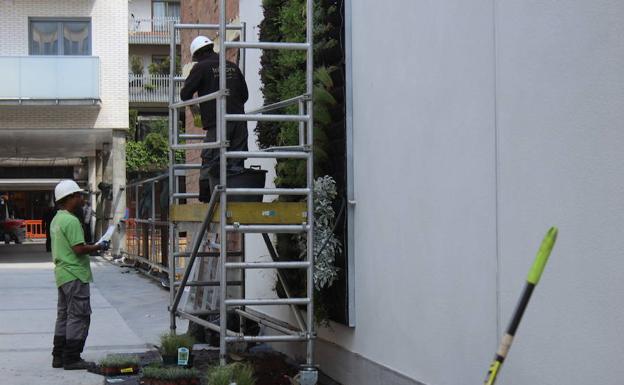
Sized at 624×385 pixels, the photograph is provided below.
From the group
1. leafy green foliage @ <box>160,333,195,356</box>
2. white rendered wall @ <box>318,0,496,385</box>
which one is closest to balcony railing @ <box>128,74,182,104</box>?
leafy green foliage @ <box>160,333,195,356</box>

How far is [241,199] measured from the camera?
8.41 meters

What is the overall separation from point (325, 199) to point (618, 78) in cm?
416

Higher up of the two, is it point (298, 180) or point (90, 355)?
point (298, 180)

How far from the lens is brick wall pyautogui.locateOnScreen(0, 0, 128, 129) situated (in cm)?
3044

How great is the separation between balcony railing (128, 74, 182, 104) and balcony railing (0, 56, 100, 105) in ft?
103

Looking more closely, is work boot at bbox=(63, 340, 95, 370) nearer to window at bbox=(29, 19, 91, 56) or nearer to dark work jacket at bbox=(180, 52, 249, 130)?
dark work jacket at bbox=(180, 52, 249, 130)

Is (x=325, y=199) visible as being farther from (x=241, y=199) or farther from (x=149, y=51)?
(x=149, y=51)

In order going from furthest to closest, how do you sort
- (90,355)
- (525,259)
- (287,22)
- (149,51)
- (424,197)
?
(149,51) < (90,355) < (287,22) < (424,197) < (525,259)

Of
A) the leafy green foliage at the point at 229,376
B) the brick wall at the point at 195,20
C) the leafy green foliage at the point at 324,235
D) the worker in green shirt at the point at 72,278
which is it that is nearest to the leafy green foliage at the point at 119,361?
the worker in green shirt at the point at 72,278

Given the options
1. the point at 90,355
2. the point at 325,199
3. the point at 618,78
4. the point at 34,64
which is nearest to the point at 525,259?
the point at 618,78

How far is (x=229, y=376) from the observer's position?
24.8 feet

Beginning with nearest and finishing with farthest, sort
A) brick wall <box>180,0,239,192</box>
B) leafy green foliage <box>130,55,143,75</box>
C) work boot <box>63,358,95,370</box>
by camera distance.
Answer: work boot <box>63,358,95,370</box>
brick wall <box>180,0,239,192</box>
leafy green foliage <box>130,55,143,75</box>

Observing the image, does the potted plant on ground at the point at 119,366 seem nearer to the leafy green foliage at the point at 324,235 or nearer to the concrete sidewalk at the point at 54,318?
the concrete sidewalk at the point at 54,318

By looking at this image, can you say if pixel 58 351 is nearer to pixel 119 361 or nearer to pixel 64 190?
pixel 119 361
